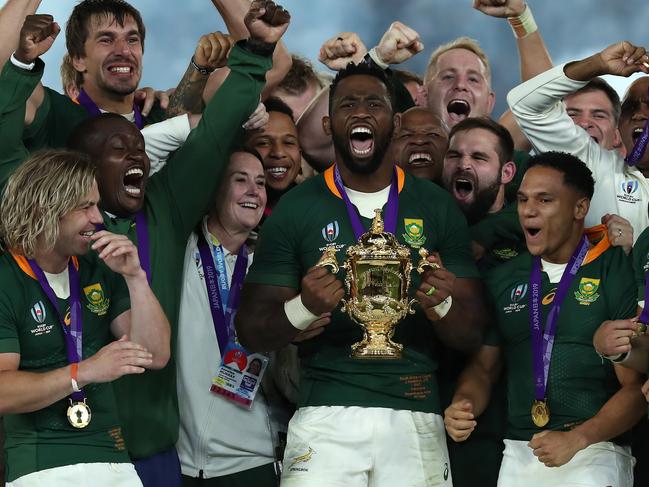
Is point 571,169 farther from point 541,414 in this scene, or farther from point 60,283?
point 60,283

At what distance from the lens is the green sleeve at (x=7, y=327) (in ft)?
12.7

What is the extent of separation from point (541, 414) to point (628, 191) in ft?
4.08

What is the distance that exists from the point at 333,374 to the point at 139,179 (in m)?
1.14

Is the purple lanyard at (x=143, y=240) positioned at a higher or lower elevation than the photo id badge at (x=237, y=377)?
higher

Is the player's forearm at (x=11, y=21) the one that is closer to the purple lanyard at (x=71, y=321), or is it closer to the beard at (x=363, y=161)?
the purple lanyard at (x=71, y=321)

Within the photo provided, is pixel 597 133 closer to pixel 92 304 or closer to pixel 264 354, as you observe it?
pixel 264 354

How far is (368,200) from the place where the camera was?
4.48m

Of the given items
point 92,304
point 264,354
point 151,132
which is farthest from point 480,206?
point 92,304

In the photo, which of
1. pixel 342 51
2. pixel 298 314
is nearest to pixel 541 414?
pixel 298 314

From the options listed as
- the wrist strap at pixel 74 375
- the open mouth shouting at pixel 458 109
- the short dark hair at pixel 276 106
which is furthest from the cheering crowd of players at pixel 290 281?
the open mouth shouting at pixel 458 109

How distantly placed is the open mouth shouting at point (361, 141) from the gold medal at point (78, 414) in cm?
138

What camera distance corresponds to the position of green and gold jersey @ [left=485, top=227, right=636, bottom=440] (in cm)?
439

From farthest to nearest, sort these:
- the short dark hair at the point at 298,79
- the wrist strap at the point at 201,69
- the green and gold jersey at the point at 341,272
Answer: the short dark hair at the point at 298,79 → the wrist strap at the point at 201,69 → the green and gold jersey at the point at 341,272

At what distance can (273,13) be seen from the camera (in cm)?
475
